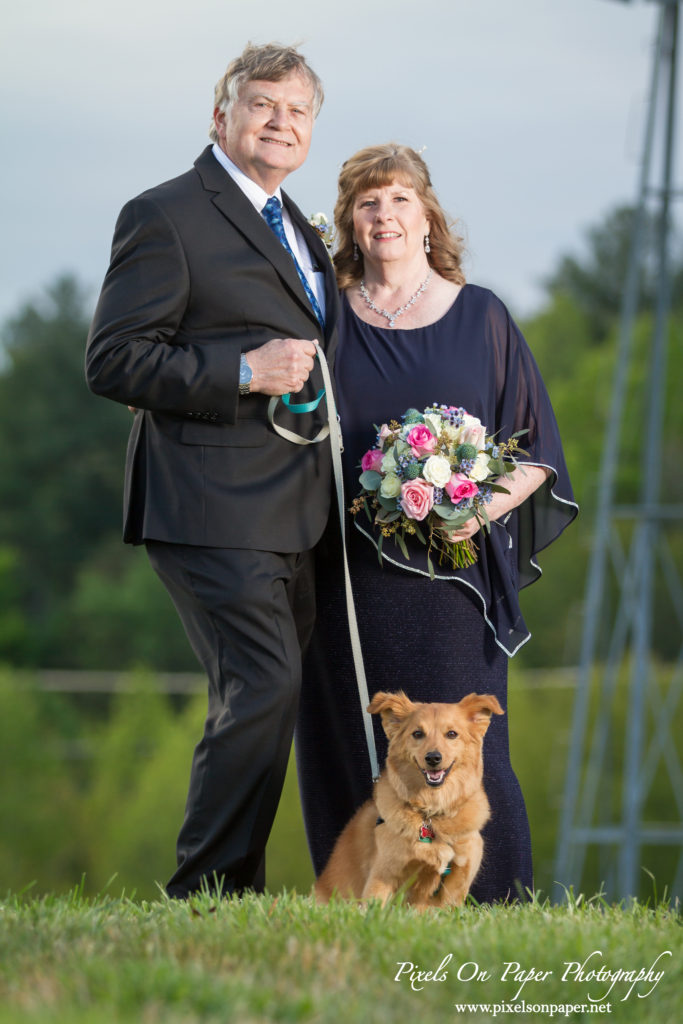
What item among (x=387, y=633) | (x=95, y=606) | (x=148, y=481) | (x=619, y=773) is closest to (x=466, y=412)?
(x=387, y=633)

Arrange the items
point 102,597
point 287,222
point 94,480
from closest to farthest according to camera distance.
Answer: point 287,222 < point 102,597 < point 94,480

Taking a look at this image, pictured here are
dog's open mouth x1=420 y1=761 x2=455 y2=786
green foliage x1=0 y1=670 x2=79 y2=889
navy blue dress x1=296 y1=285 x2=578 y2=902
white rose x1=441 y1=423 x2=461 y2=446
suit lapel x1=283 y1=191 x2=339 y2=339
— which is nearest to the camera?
dog's open mouth x1=420 y1=761 x2=455 y2=786

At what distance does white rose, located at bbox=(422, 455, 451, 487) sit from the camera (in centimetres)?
418

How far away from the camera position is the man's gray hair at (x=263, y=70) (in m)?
4.23

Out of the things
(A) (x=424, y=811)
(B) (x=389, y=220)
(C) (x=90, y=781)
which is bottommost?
(C) (x=90, y=781)

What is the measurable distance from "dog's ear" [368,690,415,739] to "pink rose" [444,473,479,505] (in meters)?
0.62

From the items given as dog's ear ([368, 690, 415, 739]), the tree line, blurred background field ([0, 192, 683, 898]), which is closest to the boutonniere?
dog's ear ([368, 690, 415, 739])

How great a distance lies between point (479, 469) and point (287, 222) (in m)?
1.03

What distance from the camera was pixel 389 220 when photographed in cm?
476

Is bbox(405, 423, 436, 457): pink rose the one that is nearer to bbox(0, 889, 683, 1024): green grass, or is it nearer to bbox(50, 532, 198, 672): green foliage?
bbox(0, 889, 683, 1024): green grass

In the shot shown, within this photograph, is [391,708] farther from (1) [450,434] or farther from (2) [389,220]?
(2) [389,220]

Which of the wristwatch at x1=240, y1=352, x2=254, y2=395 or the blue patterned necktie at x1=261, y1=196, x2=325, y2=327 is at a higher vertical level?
the blue patterned necktie at x1=261, y1=196, x2=325, y2=327

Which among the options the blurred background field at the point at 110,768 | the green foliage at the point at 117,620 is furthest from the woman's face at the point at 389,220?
the green foliage at the point at 117,620

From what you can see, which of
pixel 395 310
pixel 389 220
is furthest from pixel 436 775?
pixel 389 220
